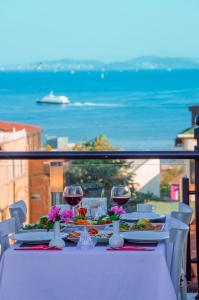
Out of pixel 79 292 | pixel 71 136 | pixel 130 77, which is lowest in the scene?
pixel 79 292

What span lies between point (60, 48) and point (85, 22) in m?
2.72

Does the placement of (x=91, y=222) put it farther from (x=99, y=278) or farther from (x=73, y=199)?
(x=99, y=278)

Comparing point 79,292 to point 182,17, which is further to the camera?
point 182,17

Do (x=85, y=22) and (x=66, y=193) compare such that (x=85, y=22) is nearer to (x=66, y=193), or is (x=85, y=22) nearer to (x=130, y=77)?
(x=130, y=77)

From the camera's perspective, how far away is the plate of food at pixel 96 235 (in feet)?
11.1

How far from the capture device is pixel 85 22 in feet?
178

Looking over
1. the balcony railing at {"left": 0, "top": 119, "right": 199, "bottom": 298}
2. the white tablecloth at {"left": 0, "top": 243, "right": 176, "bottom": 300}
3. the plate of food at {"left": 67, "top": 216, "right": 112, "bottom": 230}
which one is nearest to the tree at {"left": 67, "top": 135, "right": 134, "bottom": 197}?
the balcony railing at {"left": 0, "top": 119, "right": 199, "bottom": 298}

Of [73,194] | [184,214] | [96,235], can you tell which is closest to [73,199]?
[73,194]

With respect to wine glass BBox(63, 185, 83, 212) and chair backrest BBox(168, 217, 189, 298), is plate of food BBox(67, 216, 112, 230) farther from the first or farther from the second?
chair backrest BBox(168, 217, 189, 298)

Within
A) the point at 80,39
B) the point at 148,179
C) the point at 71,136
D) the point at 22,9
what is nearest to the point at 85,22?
the point at 80,39

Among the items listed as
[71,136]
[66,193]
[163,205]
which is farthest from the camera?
[71,136]

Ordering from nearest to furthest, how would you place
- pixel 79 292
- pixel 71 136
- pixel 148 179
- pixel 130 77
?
pixel 79 292
pixel 148 179
pixel 71 136
pixel 130 77

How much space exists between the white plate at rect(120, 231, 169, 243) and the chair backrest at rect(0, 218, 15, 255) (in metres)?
0.61

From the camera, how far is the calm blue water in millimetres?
48000
